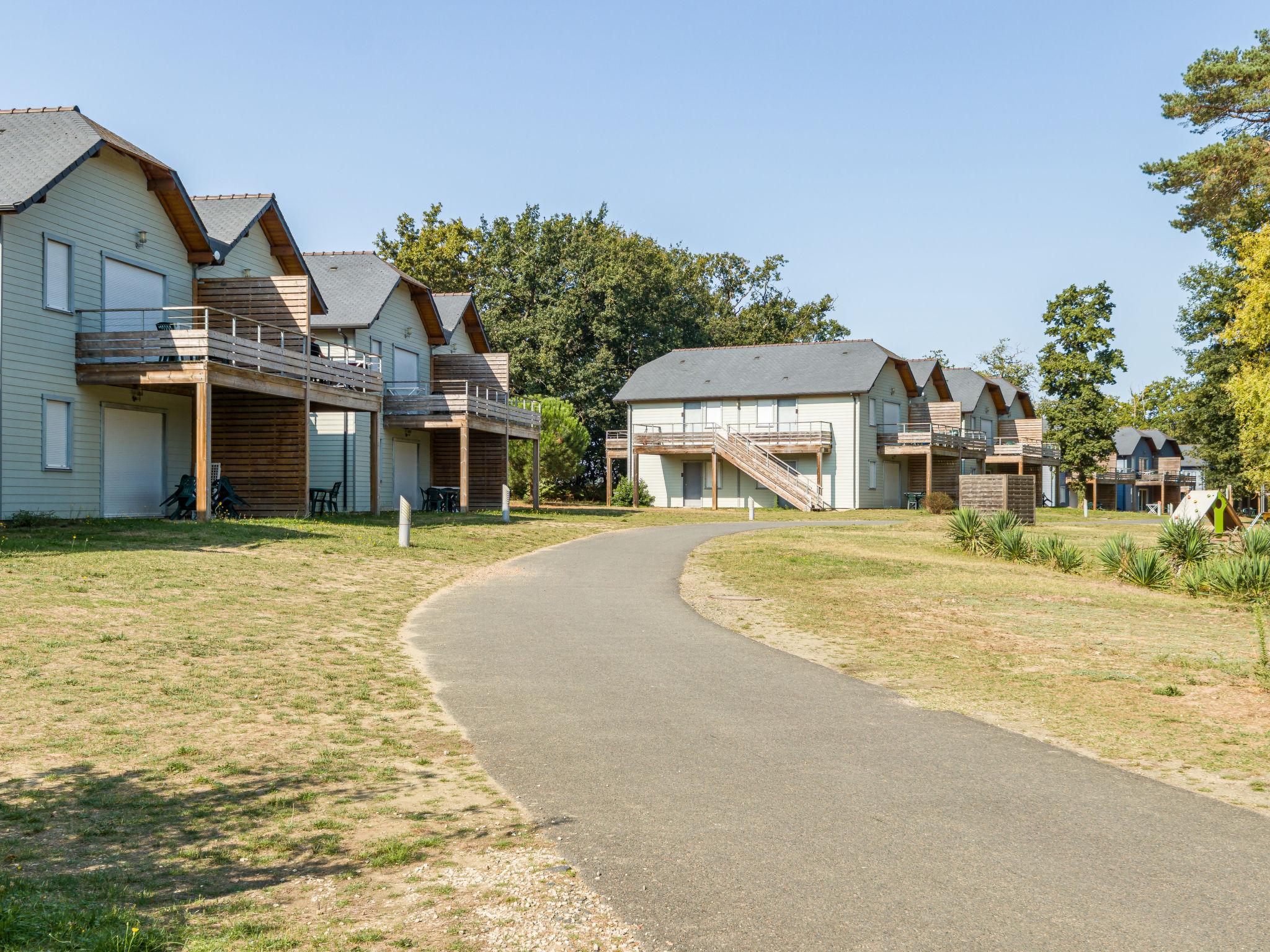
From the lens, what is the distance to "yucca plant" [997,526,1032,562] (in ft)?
78.9

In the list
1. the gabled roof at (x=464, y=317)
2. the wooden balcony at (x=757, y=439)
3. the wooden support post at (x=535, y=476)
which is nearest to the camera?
the wooden support post at (x=535, y=476)

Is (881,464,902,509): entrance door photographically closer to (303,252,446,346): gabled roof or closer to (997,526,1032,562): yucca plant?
(303,252,446,346): gabled roof

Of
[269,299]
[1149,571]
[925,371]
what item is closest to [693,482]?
[925,371]

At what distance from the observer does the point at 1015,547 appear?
24062 millimetres

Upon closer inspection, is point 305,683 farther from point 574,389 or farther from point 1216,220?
point 574,389

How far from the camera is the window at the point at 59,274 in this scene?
72.6 ft

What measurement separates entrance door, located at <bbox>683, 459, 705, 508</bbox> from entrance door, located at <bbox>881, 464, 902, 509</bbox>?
8.80 metres

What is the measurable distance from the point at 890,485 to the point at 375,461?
32.5 m

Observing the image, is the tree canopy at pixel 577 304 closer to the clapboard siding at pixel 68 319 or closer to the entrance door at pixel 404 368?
the entrance door at pixel 404 368

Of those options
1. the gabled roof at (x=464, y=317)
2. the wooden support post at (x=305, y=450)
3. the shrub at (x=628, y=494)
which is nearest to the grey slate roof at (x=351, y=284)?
the gabled roof at (x=464, y=317)

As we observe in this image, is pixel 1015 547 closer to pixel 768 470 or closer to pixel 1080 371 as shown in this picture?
pixel 768 470

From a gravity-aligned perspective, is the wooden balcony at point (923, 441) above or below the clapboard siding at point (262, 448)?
above

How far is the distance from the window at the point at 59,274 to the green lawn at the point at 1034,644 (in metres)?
13.8

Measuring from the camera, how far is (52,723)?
7.64 m
